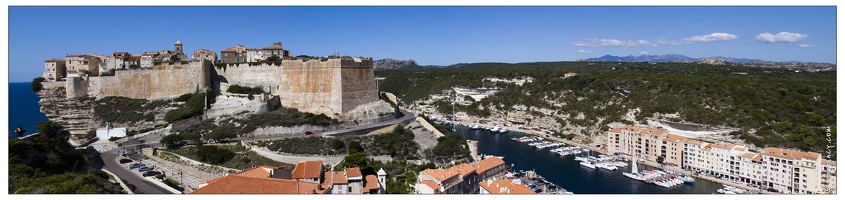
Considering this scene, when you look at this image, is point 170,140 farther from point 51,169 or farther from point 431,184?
point 431,184

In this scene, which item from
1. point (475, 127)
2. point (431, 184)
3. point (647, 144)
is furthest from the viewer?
point (475, 127)

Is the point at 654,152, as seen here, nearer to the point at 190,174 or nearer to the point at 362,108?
the point at 362,108

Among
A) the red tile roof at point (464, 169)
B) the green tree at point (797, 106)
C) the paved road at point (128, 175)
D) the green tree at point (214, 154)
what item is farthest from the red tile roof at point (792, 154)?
the paved road at point (128, 175)

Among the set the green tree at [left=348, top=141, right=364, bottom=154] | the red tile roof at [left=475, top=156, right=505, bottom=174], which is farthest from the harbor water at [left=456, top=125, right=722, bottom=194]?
the green tree at [left=348, top=141, right=364, bottom=154]

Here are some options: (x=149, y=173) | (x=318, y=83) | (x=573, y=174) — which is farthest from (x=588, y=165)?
(x=149, y=173)

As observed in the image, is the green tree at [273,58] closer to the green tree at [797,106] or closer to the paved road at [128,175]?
the paved road at [128,175]

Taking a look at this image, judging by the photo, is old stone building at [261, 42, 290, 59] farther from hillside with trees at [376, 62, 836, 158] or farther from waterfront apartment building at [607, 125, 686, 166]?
hillside with trees at [376, 62, 836, 158]

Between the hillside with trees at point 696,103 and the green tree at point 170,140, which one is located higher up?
the hillside with trees at point 696,103
